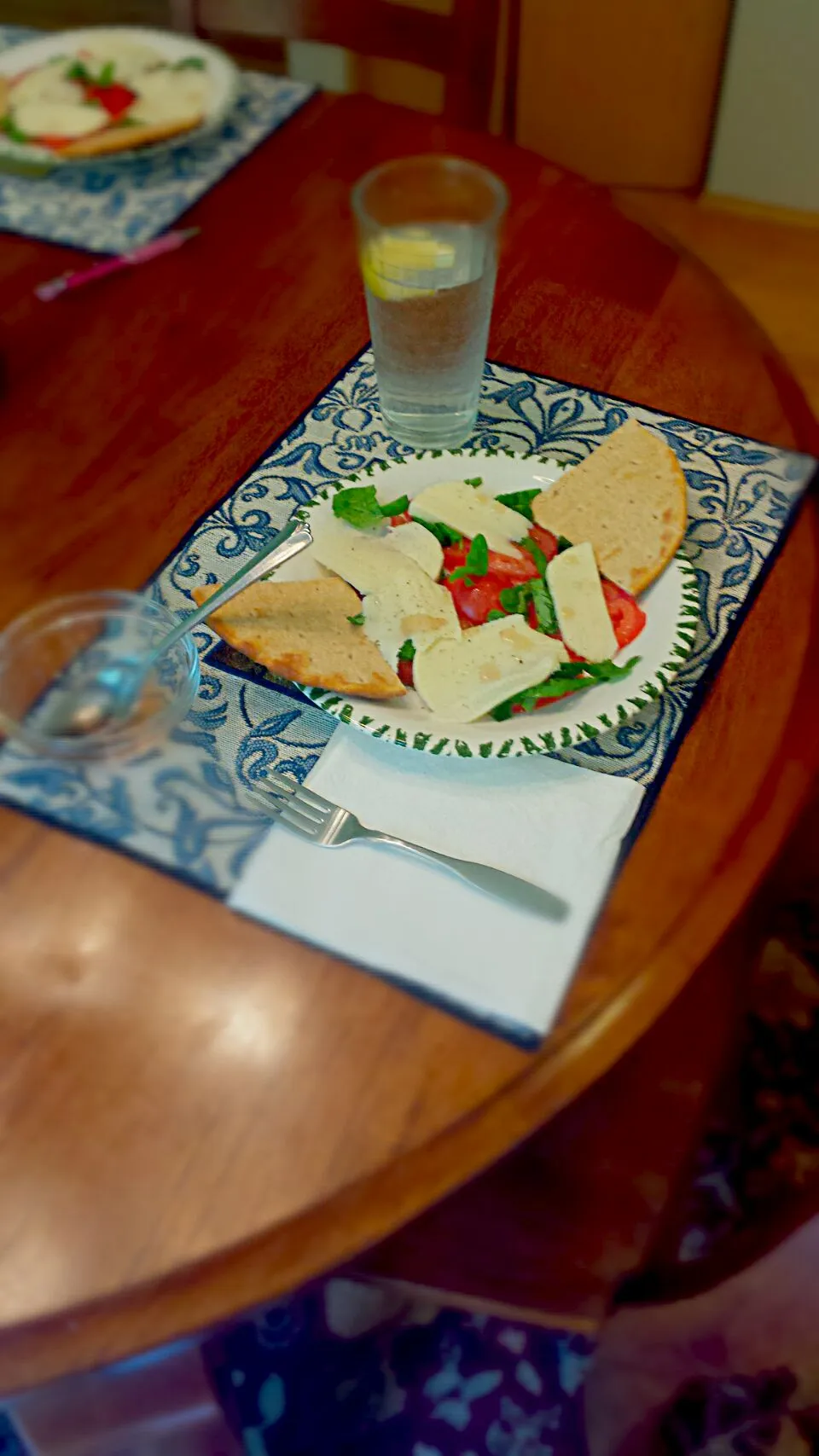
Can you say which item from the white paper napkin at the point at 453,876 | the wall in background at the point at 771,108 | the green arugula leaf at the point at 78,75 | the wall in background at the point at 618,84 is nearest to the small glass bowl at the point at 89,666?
the white paper napkin at the point at 453,876

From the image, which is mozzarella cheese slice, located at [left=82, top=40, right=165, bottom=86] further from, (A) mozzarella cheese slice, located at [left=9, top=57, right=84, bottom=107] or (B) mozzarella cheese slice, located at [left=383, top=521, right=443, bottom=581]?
(B) mozzarella cheese slice, located at [left=383, top=521, right=443, bottom=581]

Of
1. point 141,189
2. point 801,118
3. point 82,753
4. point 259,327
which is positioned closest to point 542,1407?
point 82,753

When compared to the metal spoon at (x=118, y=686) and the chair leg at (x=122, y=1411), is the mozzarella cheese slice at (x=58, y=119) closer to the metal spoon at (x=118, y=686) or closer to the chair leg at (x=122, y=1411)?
the metal spoon at (x=118, y=686)

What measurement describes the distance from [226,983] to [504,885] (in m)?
0.15

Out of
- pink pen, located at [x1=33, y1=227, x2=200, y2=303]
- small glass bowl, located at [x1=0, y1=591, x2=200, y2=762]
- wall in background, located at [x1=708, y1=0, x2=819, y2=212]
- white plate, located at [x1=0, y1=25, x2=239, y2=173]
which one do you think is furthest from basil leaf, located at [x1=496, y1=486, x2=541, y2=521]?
wall in background, located at [x1=708, y1=0, x2=819, y2=212]

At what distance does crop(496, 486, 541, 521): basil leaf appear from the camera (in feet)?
2.31

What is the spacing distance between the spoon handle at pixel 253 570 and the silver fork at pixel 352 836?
113 mm

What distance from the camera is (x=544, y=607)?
64 centimetres

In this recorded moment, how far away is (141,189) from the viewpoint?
1.02 m

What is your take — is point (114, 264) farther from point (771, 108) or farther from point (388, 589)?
point (771, 108)

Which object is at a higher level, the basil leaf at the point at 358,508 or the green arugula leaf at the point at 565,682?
the basil leaf at the point at 358,508

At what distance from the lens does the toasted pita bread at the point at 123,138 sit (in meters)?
1.00

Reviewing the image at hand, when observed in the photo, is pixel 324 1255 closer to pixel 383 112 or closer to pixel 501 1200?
pixel 501 1200

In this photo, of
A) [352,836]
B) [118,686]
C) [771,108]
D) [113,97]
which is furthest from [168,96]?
[771,108]
